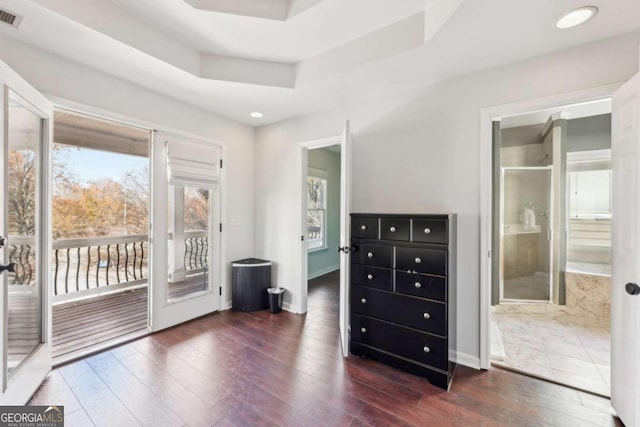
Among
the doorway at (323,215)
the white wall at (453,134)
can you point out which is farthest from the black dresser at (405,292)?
the doorway at (323,215)

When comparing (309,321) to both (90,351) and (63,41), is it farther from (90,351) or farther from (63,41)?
(63,41)

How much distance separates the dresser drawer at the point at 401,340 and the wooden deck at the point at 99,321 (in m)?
2.10

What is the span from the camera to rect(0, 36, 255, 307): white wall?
206 centimetres

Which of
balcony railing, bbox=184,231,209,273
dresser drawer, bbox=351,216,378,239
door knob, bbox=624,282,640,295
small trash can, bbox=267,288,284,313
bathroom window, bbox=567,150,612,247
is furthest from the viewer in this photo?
bathroom window, bbox=567,150,612,247

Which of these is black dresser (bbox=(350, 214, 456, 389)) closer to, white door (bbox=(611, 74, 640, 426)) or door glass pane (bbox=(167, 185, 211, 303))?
white door (bbox=(611, 74, 640, 426))

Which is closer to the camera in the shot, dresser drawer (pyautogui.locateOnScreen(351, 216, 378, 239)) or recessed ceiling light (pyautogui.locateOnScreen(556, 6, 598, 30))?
recessed ceiling light (pyautogui.locateOnScreen(556, 6, 598, 30))

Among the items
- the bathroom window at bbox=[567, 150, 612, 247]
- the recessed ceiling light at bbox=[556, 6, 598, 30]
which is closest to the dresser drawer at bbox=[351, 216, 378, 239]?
the recessed ceiling light at bbox=[556, 6, 598, 30]

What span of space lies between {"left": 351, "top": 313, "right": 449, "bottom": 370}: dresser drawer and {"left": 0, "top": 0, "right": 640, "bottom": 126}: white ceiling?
2176 mm

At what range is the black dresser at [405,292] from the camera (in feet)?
6.64

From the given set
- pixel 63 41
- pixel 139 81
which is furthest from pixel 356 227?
pixel 63 41

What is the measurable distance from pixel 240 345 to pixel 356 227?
1619mm

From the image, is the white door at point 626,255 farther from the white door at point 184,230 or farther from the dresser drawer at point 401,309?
the white door at point 184,230

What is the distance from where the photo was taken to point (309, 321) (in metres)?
3.24

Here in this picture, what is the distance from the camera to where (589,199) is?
4.27 m
